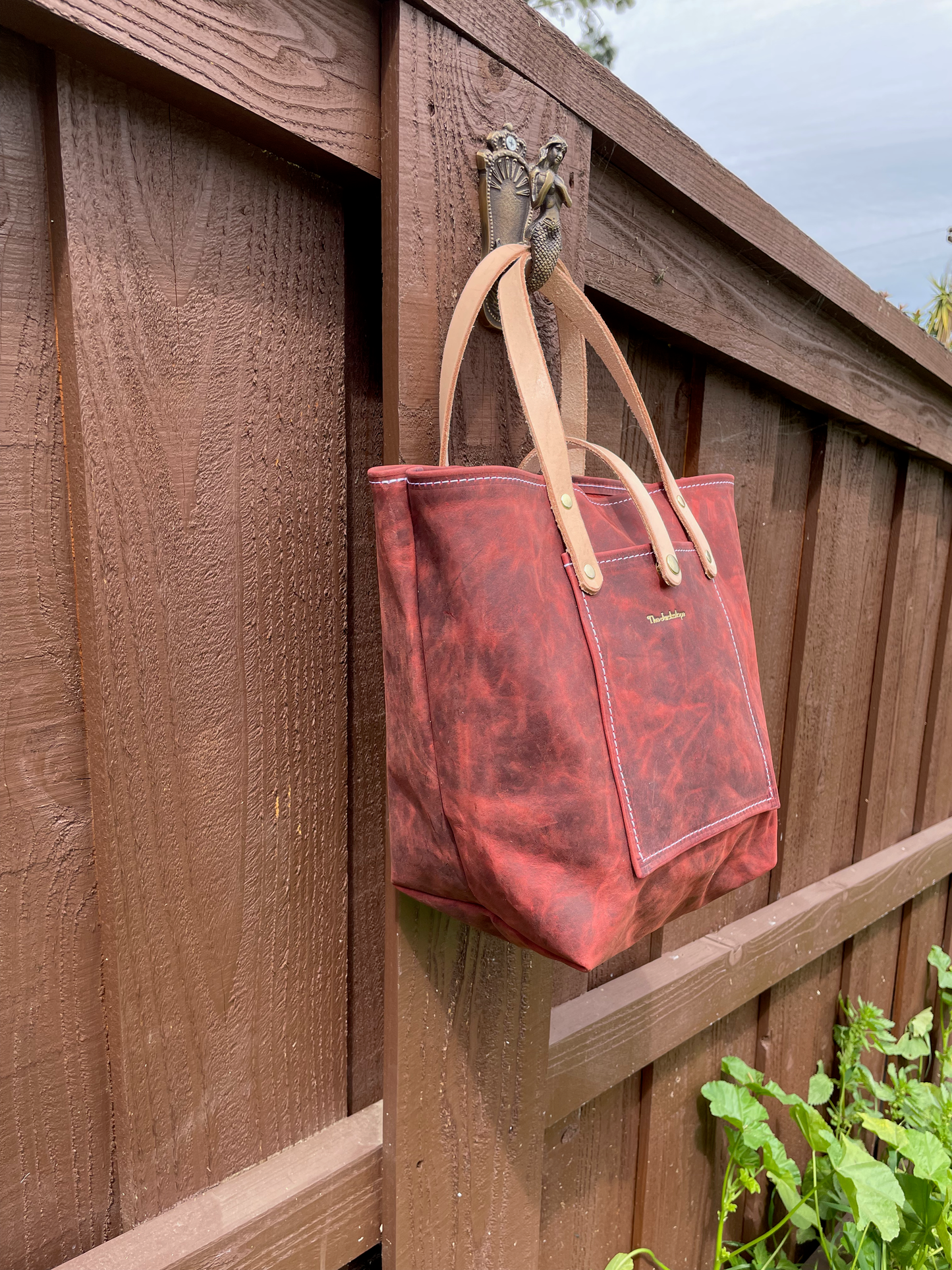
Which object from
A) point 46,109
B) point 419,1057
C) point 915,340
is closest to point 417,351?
point 46,109

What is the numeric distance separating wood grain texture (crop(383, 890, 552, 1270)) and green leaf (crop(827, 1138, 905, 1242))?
23.4 inches

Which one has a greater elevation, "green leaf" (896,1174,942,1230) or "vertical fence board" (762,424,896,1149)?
"vertical fence board" (762,424,896,1149)

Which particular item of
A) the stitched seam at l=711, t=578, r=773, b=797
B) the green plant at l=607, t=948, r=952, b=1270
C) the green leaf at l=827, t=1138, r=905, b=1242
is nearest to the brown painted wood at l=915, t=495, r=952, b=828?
the green plant at l=607, t=948, r=952, b=1270

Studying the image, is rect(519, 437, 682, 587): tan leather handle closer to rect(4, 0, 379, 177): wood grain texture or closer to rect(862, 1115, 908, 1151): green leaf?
rect(4, 0, 379, 177): wood grain texture

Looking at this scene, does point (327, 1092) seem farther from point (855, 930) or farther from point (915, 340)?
point (915, 340)

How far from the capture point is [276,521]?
0.75 meters

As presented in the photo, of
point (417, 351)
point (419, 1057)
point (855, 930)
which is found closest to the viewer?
point (417, 351)

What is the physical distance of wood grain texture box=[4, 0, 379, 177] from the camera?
0.55 m

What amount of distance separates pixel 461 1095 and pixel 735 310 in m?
1.08

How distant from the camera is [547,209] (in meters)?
0.80

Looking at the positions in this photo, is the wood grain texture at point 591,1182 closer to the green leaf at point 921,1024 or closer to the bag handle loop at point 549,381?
the bag handle loop at point 549,381

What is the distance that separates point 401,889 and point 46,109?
70 centimetres

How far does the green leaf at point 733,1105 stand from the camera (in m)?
1.33

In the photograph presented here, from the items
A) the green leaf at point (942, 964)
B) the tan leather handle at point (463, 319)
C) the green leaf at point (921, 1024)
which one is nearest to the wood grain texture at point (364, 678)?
the tan leather handle at point (463, 319)
